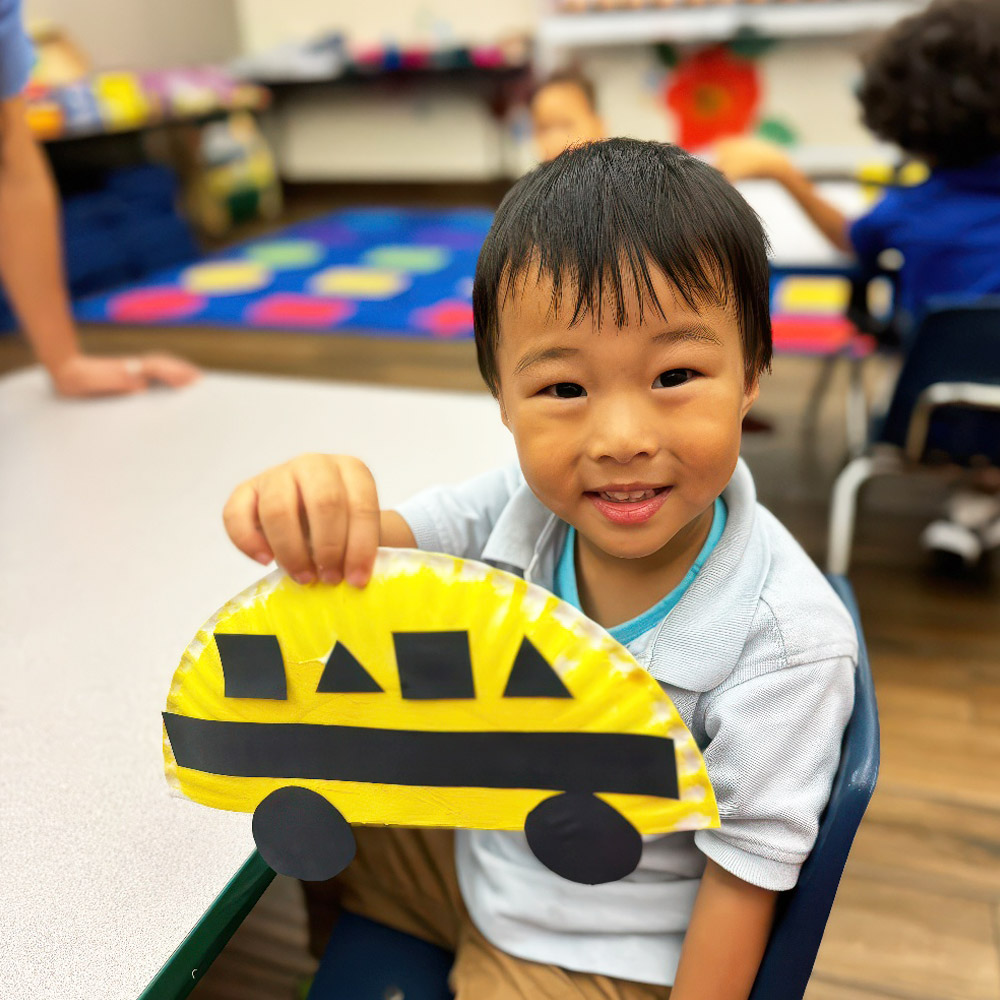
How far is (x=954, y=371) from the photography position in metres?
1.40

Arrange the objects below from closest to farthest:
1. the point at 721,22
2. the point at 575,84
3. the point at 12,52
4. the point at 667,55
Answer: the point at 12,52, the point at 575,84, the point at 721,22, the point at 667,55

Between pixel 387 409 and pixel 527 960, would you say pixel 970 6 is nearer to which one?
pixel 387 409

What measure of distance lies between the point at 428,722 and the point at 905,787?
1104mm

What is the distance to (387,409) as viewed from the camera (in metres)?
1.22

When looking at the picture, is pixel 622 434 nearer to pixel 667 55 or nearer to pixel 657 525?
pixel 657 525

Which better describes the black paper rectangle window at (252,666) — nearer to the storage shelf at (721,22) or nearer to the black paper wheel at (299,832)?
the black paper wheel at (299,832)

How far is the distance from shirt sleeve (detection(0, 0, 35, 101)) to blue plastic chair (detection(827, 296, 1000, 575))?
126cm

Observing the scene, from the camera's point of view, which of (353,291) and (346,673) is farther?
(353,291)

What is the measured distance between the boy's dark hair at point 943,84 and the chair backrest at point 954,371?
28 cm

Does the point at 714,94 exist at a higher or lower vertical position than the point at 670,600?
lower

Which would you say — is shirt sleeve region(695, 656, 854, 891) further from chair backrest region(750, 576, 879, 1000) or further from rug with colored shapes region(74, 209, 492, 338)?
rug with colored shapes region(74, 209, 492, 338)

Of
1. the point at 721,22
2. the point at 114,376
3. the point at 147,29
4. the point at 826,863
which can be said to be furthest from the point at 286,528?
the point at 147,29

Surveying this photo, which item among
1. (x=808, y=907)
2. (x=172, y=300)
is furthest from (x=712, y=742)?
(x=172, y=300)

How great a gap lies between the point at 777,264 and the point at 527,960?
4.37 ft
